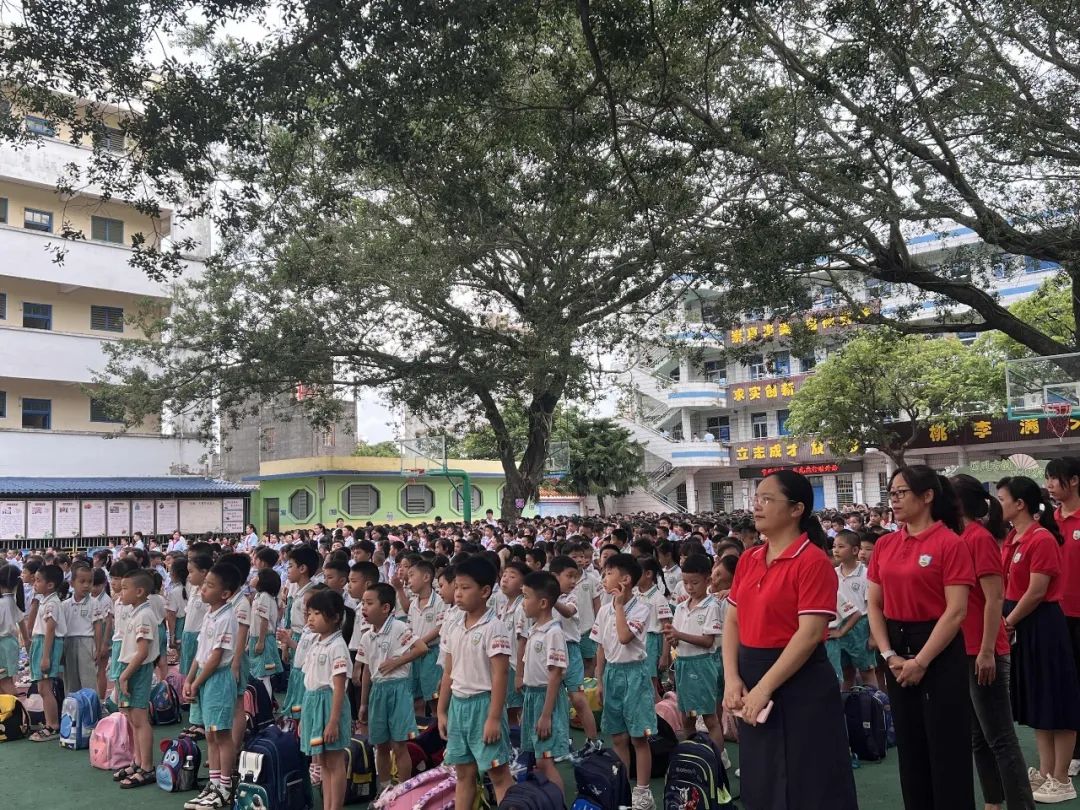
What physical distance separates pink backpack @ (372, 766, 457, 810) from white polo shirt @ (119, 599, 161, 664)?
2.29 m

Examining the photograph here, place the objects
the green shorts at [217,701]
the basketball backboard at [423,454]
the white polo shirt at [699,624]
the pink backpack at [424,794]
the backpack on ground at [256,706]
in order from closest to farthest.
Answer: the pink backpack at [424,794], the green shorts at [217,701], the white polo shirt at [699,624], the backpack on ground at [256,706], the basketball backboard at [423,454]

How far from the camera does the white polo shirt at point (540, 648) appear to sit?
513cm

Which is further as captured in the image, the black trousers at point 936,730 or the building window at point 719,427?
the building window at point 719,427

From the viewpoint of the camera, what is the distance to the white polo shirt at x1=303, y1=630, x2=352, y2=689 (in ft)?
16.3

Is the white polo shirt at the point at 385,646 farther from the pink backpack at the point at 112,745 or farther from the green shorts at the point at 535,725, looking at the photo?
the pink backpack at the point at 112,745

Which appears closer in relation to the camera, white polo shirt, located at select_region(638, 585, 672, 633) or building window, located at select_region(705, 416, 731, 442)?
white polo shirt, located at select_region(638, 585, 672, 633)

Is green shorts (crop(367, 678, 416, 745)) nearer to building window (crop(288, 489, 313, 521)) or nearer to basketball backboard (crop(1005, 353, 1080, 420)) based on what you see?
basketball backboard (crop(1005, 353, 1080, 420))

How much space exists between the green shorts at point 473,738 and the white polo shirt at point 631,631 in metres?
1.02

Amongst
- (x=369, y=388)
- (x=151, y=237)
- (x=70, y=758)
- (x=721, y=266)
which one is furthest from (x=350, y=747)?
Result: (x=151, y=237)

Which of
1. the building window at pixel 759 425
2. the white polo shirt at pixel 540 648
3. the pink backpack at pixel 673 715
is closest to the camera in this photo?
the white polo shirt at pixel 540 648

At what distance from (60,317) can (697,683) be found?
73.3 ft

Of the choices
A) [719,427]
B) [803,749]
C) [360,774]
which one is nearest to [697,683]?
[360,774]

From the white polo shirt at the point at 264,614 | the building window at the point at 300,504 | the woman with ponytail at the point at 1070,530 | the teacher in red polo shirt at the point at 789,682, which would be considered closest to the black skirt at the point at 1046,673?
the woman with ponytail at the point at 1070,530

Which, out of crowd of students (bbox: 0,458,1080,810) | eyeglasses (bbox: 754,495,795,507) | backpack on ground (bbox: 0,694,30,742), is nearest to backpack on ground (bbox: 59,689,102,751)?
crowd of students (bbox: 0,458,1080,810)
